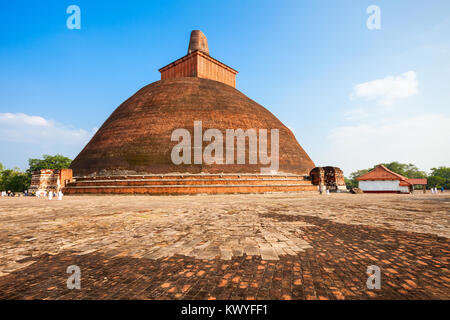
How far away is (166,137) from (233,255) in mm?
18498

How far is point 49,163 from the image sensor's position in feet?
151

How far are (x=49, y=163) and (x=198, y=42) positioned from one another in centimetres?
4125

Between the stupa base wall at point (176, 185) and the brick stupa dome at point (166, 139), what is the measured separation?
88mm

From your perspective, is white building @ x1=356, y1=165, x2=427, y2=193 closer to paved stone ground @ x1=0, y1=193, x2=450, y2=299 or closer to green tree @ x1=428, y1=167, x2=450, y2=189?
paved stone ground @ x1=0, y1=193, x2=450, y2=299

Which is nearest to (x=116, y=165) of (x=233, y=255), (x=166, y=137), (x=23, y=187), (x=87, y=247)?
(x=166, y=137)

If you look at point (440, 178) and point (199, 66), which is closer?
point (199, 66)

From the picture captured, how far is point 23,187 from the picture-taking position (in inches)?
1666

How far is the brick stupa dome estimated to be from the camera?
18.5m

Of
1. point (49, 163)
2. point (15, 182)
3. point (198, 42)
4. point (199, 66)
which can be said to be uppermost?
point (198, 42)
